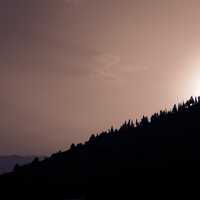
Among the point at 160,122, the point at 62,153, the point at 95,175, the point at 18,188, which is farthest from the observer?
the point at 62,153

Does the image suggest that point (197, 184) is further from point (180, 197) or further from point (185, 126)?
point (185, 126)

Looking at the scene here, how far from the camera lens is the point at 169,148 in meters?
68.2

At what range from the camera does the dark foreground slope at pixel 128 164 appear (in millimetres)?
60938

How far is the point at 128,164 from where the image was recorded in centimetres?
7100

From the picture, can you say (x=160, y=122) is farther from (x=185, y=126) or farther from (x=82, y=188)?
(x=82, y=188)

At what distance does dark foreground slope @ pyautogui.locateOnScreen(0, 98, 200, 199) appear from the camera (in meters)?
60.9

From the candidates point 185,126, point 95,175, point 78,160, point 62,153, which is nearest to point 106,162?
point 95,175

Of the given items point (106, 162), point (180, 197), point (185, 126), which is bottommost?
point (180, 197)

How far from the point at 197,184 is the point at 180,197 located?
2.86 meters

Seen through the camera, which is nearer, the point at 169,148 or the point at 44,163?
the point at 169,148

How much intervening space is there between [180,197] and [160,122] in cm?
2755

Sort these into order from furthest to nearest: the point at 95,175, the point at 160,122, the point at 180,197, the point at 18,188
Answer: the point at 18,188 < the point at 160,122 < the point at 95,175 < the point at 180,197

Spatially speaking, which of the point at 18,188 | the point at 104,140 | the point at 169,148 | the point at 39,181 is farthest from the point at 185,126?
the point at 18,188

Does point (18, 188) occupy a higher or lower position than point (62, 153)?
lower
